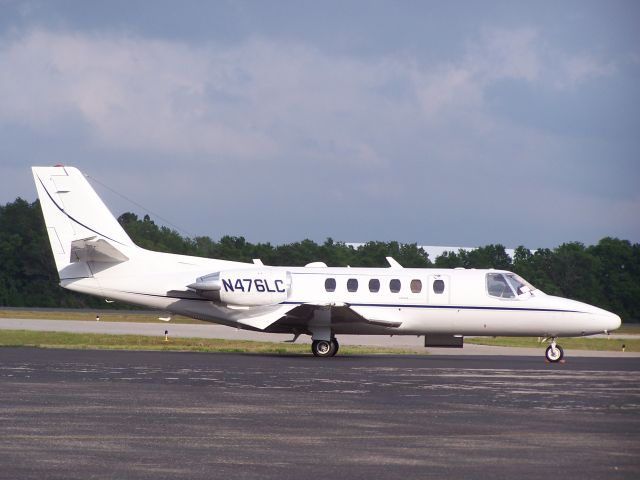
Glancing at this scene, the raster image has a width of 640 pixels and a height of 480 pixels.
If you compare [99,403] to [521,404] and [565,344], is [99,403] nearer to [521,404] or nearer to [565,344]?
[521,404]

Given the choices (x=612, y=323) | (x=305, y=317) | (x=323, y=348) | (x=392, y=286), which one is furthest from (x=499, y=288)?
(x=305, y=317)

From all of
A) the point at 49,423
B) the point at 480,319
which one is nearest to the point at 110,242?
the point at 480,319

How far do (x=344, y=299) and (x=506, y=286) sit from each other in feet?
15.4

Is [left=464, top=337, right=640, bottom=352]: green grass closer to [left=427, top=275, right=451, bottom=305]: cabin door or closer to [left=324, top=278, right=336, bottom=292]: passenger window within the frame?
[left=427, top=275, right=451, bottom=305]: cabin door

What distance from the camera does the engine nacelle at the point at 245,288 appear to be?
31.3 m

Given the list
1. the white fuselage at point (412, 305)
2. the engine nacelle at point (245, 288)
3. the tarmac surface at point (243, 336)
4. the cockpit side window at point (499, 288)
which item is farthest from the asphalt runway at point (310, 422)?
the tarmac surface at point (243, 336)

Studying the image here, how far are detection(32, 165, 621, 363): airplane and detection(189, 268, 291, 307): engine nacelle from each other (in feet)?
0.09

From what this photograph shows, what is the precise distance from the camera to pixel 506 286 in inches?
1251

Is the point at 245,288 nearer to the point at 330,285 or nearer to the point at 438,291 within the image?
the point at 330,285

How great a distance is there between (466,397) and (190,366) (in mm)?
9045

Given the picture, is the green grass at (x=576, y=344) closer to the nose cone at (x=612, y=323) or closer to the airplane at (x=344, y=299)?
the nose cone at (x=612, y=323)

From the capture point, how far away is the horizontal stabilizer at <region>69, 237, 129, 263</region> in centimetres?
3167

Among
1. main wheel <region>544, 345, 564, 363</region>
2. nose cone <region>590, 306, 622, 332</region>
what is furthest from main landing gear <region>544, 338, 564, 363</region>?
nose cone <region>590, 306, 622, 332</region>

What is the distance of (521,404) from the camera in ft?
57.8
